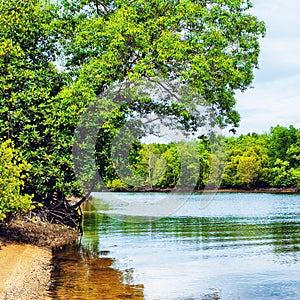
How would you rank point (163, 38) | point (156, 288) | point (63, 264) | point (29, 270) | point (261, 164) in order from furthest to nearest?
point (261, 164)
point (163, 38)
point (63, 264)
point (29, 270)
point (156, 288)

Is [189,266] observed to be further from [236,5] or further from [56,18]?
[56,18]

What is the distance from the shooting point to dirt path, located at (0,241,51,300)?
16.7 metres

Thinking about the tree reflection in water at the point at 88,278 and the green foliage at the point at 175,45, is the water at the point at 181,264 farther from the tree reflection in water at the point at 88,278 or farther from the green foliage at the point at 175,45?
the green foliage at the point at 175,45

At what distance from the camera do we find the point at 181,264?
75.8 feet

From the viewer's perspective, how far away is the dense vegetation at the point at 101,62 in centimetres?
2439

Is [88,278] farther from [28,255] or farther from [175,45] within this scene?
[175,45]

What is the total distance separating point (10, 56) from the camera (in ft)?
82.7

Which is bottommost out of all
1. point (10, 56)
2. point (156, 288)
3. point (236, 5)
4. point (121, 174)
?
point (156, 288)

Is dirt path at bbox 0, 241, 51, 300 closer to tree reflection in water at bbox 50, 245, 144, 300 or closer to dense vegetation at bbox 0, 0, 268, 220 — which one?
tree reflection in water at bbox 50, 245, 144, 300

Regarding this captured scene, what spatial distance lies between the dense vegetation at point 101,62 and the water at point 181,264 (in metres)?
4.49

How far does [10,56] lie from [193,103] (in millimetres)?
8125

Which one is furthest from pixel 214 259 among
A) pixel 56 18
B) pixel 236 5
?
pixel 56 18

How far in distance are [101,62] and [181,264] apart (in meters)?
8.86

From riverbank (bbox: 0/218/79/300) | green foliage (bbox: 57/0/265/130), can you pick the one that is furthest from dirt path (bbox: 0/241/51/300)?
green foliage (bbox: 57/0/265/130)
